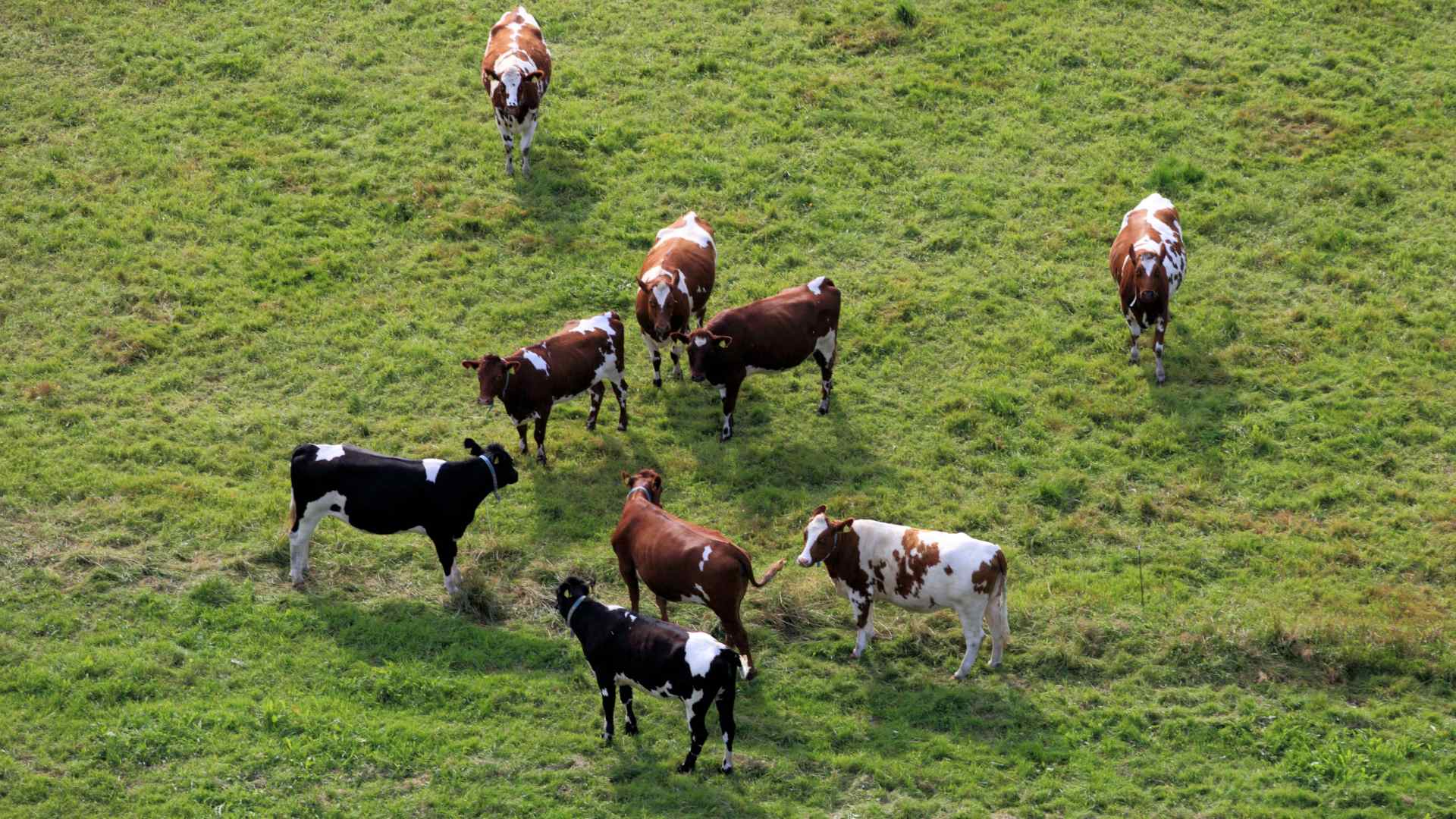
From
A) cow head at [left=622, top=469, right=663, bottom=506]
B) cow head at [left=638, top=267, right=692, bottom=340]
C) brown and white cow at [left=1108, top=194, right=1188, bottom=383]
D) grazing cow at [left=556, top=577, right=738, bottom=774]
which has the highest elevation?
brown and white cow at [left=1108, top=194, right=1188, bottom=383]

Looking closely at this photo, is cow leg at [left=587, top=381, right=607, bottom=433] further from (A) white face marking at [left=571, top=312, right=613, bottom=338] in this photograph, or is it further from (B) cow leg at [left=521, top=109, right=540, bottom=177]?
(B) cow leg at [left=521, top=109, right=540, bottom=177]

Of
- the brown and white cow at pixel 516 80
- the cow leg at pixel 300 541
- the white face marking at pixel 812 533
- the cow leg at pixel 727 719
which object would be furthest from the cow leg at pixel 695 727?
the brown and white cow at pixel 516 80

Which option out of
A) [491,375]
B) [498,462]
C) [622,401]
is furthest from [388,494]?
[622,401]

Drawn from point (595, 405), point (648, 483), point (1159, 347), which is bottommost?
point (648, 483)

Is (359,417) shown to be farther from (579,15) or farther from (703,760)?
(579,15)

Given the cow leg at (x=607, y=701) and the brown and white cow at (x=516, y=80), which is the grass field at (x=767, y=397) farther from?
the brown and white cow at (x=516, y=80)

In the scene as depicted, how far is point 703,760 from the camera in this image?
1416 centimetres

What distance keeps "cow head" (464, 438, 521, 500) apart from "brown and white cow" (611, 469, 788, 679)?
1.68m

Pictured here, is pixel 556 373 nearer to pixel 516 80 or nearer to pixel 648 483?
pixel 648 483

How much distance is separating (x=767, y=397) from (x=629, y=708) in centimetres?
729

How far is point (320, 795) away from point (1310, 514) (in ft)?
39.7

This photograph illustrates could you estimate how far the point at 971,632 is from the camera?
50.4 ft

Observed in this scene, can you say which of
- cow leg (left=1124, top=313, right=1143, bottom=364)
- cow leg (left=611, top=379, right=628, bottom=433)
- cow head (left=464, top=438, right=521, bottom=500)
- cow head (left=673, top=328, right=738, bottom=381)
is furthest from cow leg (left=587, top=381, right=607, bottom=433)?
cow leg (left=1124, top=313, right=1143, bottom=364)

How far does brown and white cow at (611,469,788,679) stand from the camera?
15.1 m
